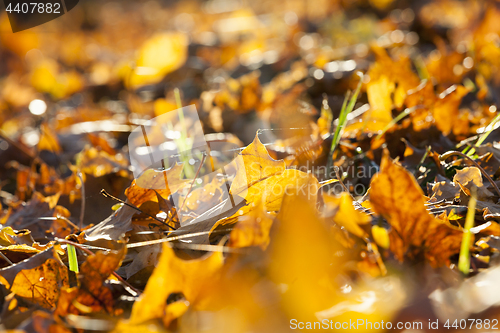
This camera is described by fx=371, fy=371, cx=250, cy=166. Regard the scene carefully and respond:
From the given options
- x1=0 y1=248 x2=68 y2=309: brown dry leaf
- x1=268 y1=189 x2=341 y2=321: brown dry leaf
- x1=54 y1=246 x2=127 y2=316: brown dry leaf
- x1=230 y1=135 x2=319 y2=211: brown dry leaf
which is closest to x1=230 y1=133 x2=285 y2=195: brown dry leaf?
x1=230 y1=135 x2=319 y2=211: brown dry leaf

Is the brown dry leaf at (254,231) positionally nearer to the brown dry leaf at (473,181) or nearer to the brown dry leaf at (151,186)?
the brown dry leaf at (151,186)

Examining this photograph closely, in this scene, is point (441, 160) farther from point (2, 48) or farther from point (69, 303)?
point (2, 48)

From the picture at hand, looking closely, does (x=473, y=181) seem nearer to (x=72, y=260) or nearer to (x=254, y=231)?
(x=254, y=231)

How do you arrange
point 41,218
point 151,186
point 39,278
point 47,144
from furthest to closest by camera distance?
1. point 47,144
2. point 41,218
3. point 151,186
4. point 39,278

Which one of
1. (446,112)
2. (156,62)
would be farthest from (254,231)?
(156,62)

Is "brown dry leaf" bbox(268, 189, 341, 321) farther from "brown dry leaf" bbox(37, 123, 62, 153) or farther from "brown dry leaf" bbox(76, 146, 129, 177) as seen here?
"brown dry leaf" bbox(37, 123, 62, 153)

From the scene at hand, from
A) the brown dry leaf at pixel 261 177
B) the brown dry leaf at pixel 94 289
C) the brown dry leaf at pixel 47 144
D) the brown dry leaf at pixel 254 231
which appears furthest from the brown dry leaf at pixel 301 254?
the brown dry leaf at pixel 47 144
